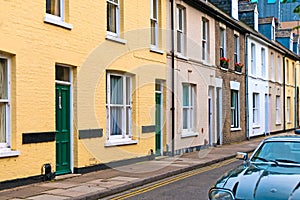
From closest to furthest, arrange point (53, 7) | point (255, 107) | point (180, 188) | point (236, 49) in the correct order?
point (180, 188)
point (53, 7)
point (236, 49)
point (255, 107)

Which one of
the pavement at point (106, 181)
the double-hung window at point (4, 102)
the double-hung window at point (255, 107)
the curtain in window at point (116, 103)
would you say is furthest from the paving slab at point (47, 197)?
the double-hung window at point (255, 107)

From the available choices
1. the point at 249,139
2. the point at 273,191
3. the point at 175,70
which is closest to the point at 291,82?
the point at 249,139

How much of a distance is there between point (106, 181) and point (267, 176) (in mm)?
5983

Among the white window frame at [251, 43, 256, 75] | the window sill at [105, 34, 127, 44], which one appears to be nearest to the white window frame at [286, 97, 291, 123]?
the white window frame at [251, 43, 256, 75]

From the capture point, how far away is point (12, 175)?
33.4 feet

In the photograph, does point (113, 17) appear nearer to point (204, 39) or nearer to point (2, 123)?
point (2, 123)

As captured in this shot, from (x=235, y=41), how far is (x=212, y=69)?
4907 millimetres

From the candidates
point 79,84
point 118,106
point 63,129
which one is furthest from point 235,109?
point 63,129

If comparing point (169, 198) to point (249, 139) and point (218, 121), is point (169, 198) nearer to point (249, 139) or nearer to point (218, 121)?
point (218, 121)

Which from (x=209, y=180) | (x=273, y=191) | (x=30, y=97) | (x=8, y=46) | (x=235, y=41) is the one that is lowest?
(x=209, y=180)

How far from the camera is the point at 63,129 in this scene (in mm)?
12406

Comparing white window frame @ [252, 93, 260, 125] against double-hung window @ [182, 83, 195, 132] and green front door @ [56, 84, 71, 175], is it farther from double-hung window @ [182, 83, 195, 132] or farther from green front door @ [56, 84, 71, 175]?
green front door @ [56, 84, 71, 175]

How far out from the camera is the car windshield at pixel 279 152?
7.48m

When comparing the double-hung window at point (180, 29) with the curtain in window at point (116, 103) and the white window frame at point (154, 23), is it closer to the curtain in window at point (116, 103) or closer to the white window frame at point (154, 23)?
the white window frame at point (154, 23)
